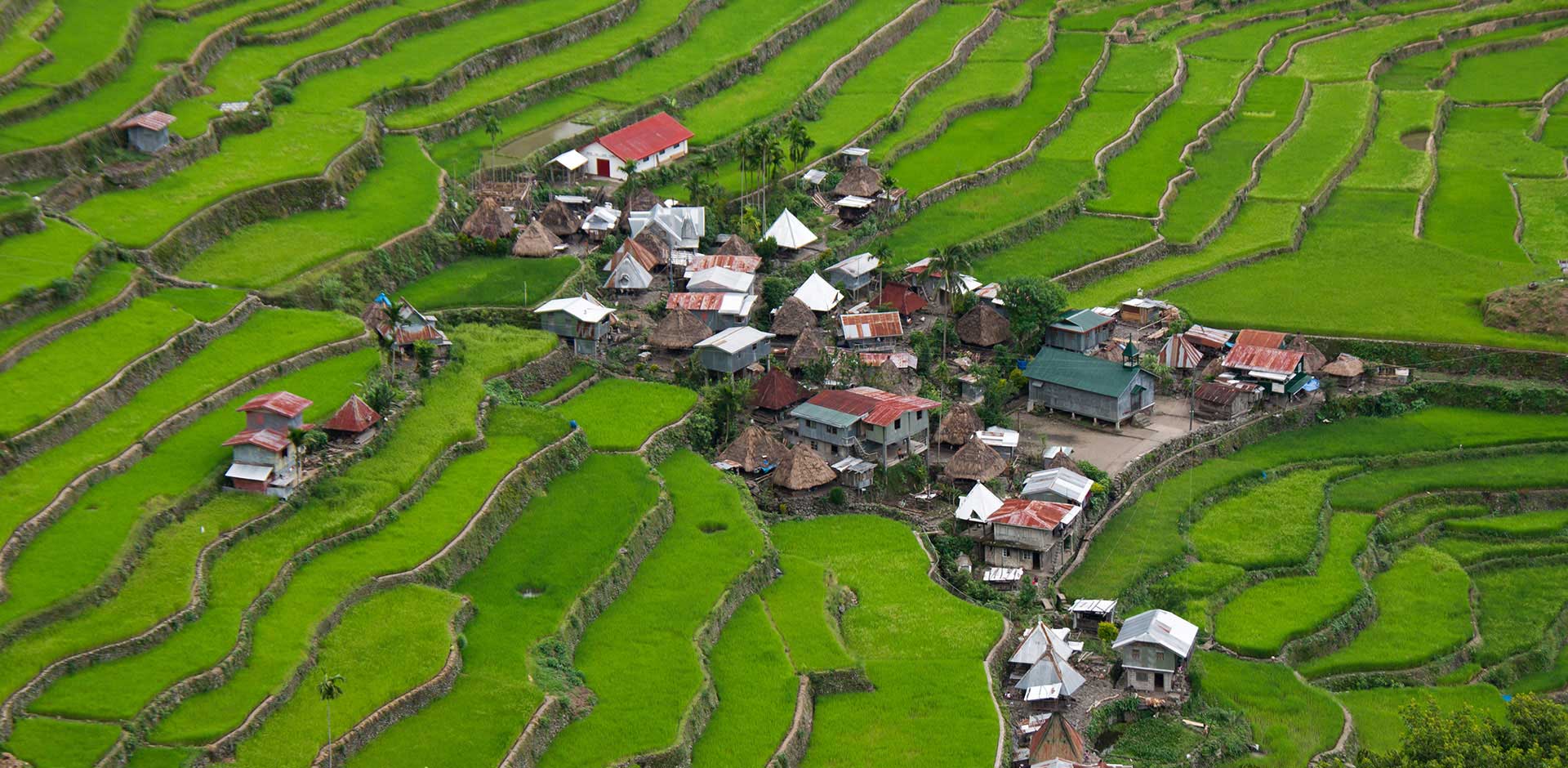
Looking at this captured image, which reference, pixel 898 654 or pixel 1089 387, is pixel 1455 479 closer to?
pixel 1089 387

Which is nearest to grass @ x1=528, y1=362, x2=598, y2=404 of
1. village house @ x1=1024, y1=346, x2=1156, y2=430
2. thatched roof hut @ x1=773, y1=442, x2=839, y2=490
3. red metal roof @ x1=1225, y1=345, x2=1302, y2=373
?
thatched roof hut @ x1=773, y1=442, x2=839, y2=490

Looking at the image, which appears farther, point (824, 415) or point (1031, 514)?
point (824, 415)

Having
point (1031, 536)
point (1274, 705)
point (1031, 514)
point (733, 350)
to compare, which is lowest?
point (1274, 705)

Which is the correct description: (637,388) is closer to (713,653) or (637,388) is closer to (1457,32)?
(713,653)

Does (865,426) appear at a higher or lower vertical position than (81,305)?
lower

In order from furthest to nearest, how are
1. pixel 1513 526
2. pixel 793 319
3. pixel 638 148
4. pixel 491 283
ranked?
1. pixel 638 148
2. pixel 491 283
3. pixel 793 319
4. pixel 1513 526

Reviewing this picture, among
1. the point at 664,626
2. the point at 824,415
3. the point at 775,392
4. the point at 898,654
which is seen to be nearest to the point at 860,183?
the point at 775,392

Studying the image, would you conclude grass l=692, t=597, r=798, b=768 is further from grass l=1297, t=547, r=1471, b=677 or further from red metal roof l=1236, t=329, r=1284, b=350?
red metal roof l=1236, t=329, r=1284, b=350
